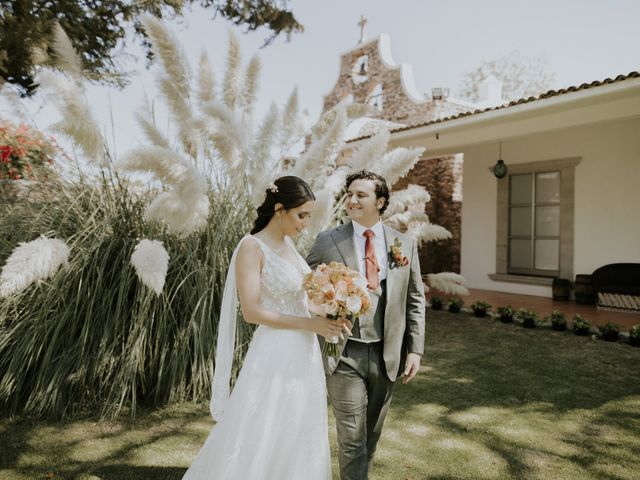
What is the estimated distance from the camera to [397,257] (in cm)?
254

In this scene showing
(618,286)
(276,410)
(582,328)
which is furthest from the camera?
(618,286)

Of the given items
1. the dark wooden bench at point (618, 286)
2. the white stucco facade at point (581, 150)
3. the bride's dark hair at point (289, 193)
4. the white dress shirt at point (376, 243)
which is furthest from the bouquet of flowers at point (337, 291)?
the dark wooden bench at point (618, 286)

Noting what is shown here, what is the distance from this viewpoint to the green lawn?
2961 millimetres

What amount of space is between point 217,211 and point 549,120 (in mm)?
6421

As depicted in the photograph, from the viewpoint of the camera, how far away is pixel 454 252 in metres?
12.4

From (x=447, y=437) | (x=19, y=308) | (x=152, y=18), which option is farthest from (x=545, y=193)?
(x=19, y=308)

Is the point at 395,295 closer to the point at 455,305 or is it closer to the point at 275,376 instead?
the point at 275,376

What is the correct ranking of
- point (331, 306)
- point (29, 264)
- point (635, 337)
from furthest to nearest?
point (635, 337), point (29, 264), point (331, 306)

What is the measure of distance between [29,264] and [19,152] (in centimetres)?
268

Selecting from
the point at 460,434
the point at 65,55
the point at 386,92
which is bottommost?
the point at 460,434

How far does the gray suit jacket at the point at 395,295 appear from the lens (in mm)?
2494

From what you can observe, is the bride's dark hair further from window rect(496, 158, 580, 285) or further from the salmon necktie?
window rect(496, 158, 580, 285)

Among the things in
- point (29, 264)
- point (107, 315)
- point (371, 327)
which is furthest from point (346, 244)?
point (107, 315)

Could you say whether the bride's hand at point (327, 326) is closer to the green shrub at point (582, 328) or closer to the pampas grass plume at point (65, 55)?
the pampas grass plume at point (65, 55)
